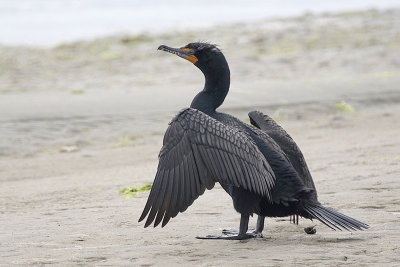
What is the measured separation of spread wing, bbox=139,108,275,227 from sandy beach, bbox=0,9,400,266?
355 mm

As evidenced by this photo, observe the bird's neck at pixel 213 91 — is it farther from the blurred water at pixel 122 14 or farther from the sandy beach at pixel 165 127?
the blurred water at pixel 122 14

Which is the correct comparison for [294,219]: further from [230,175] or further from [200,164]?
[200,164]

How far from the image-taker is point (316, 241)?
5.45m

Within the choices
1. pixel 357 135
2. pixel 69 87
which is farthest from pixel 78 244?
pixel 69 87

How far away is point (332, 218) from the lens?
541 centimetres

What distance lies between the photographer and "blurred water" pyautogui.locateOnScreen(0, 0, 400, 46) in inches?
869

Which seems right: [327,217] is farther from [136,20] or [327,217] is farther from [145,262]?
[136,20]

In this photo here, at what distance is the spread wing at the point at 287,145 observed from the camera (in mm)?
5988

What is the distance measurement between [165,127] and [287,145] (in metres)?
5.40

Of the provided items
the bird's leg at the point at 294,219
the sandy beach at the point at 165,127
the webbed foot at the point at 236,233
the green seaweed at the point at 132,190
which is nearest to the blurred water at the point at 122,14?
the sandy beach at the point at 165,127

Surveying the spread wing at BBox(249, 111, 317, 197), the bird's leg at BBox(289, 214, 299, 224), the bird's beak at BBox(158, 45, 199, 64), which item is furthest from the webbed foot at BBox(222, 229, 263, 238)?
the bird's beak at BBox(158, 45, 199, 64)

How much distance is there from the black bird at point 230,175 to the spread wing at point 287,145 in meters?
0.15

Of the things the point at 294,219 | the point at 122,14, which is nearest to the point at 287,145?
the point at 294,219

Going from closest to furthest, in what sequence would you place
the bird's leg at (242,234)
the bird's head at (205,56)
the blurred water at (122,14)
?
the bird's leg at (242,234)
the bird's head at (205,56)
the blurred water at (122,14)
